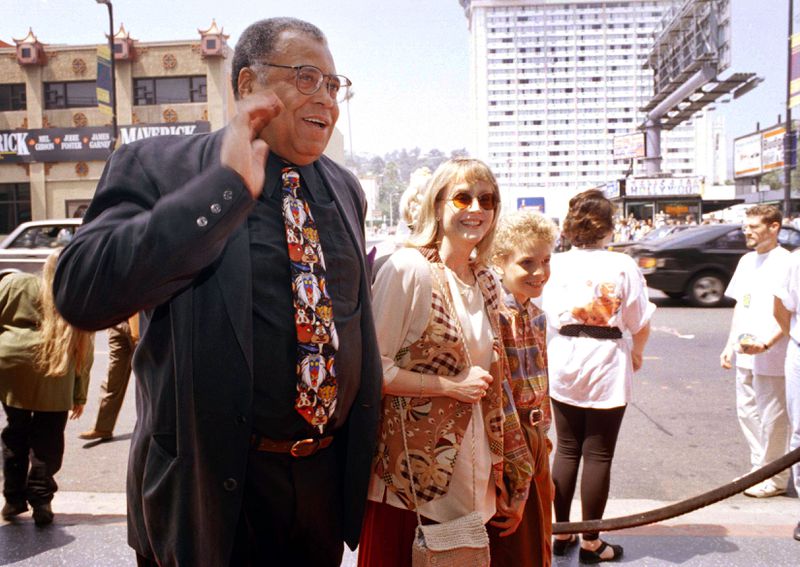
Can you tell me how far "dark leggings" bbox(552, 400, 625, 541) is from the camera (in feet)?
11.2

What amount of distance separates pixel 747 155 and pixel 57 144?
159 feet

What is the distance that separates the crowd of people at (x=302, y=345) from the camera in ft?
4.50

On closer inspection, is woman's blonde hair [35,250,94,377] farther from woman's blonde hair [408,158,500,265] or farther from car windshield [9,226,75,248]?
car windshield [9,226,75,248]

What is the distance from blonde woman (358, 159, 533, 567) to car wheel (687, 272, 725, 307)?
1172 centimetres

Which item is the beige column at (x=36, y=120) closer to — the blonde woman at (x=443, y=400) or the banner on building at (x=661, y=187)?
the banner on building at (x=661, y=187)

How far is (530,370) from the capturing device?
257 cm

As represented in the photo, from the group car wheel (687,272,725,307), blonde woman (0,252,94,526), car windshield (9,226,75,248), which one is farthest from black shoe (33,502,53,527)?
car wheel (687,272,725,307)

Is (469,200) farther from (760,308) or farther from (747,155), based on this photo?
(747,155)

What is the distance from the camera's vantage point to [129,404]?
22.8 feet

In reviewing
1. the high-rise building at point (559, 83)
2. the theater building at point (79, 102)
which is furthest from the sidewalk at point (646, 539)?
the high-rise building at point (559, 83)

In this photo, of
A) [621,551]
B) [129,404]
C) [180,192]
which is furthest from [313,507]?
[129,404]

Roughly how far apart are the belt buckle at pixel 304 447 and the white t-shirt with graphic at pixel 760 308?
3.45 meters

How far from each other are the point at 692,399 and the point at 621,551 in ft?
12.0

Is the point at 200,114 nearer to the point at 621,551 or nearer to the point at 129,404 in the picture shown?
the point at 129,404
